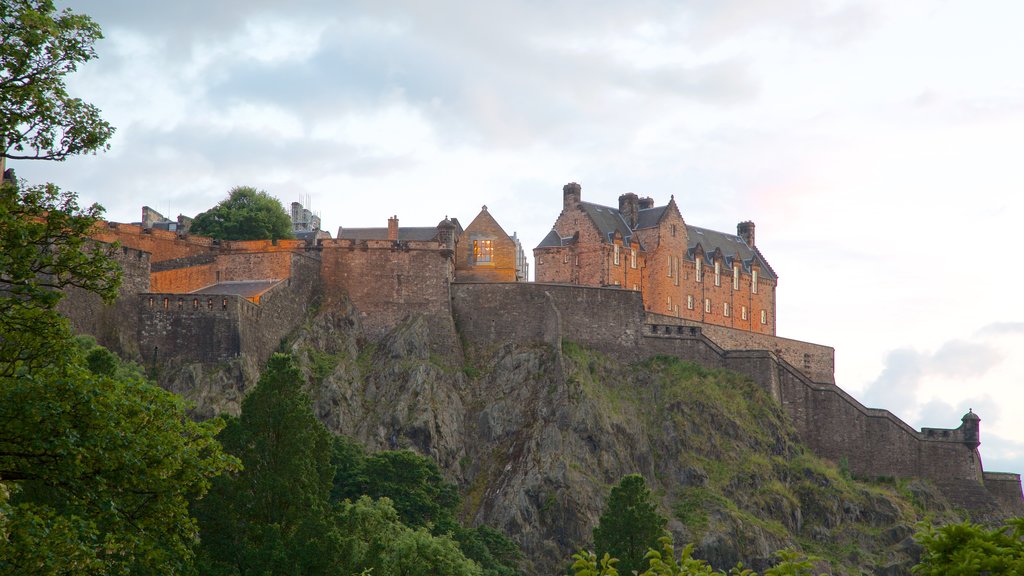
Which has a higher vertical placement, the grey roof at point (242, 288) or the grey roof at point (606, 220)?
the grey roof at point (606, 220)

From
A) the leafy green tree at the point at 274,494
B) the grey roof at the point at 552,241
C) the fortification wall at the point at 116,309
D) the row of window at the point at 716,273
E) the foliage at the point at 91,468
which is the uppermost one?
the grey roof at the point at 552,241

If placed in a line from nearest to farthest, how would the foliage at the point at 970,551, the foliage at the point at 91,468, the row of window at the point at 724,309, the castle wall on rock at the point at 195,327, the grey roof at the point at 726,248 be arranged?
1. the foliage at the point at 91,468
2. the foliage at the point at 970,551
3. the castle wall on rock at the point at 195,327
4. the row of window at the point at 724,309
5. the grey roof at the point at 726,248

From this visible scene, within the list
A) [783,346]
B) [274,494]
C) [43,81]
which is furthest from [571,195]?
[43,81]

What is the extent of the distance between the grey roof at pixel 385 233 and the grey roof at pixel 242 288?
1280 cm

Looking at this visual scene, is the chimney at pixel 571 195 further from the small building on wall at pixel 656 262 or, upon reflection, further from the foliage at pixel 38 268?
the foliage at pixel 38 268

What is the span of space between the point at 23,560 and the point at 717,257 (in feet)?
249

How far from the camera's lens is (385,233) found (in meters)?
87.1

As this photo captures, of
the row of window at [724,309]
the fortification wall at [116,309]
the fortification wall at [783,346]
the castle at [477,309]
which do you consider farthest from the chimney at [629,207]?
the fortification wall at [116,309]

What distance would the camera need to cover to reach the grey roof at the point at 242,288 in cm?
6806

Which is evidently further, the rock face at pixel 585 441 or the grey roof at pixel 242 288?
the grey roof at pixel 242 288

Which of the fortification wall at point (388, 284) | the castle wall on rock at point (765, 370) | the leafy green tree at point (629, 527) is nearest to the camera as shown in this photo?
the leafy green tree at point (629, 527)

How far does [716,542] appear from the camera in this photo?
66312 millimetres

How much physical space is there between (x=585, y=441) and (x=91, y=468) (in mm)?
49982

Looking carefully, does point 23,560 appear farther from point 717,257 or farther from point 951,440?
point 717,257
